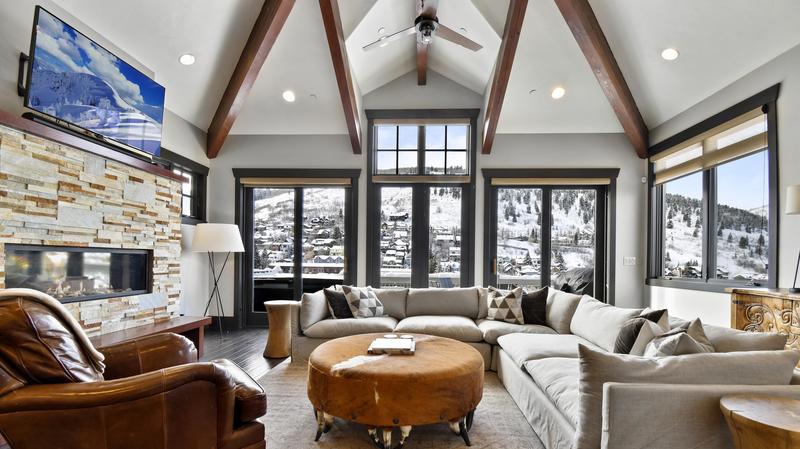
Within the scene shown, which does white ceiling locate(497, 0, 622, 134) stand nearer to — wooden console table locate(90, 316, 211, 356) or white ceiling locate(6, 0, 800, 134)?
white ceiling locate(6, 0, 800, 134)

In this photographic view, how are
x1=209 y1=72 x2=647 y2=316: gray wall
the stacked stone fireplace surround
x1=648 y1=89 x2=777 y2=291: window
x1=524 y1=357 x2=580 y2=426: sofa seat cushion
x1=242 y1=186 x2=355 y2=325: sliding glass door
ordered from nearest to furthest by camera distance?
x1=524 y1=357 x2=580 y2=426: sofa seat cushion → the stacked stone fireplace surround → x1=648 y1=89 x2=777 y2=291: window → x1=209 y1=72 x2=647 y2=316: gray wall → x1=242 y1=186 x2=355 y2=325: sliding glass door

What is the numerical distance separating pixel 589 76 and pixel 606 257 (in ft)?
7.71

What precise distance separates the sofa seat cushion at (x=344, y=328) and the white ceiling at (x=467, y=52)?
286cm

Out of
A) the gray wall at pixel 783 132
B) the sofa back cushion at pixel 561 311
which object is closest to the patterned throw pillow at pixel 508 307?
the sofa back cushion at pixel 561 311

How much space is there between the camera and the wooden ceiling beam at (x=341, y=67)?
157 inches

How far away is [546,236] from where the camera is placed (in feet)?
18.1

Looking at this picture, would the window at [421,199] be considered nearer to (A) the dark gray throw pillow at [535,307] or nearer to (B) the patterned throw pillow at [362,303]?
(B) the patterned throw pillow at [362,303]

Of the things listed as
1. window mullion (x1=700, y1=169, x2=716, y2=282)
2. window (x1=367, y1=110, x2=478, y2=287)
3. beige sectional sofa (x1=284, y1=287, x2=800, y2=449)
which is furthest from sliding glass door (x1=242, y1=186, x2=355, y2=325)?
window mullion (x1=700, y1=169, x2=716, y2=282)

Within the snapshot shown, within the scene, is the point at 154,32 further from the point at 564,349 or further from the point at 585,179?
the point at 585,179

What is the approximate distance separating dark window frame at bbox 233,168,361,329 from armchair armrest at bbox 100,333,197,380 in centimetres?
342

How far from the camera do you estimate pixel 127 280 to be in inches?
142

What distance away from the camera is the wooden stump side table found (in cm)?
404

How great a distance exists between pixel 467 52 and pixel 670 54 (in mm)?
2082

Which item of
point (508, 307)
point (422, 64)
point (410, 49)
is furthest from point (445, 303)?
point (410, 49)
